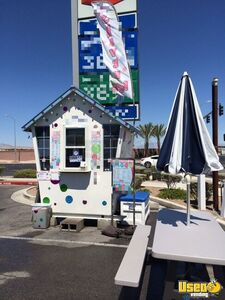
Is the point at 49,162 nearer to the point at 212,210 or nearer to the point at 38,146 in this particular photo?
the point at 38,146

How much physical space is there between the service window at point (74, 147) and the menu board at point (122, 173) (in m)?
0.97

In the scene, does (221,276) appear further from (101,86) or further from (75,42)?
(75,42)

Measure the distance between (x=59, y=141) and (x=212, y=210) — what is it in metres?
5.58

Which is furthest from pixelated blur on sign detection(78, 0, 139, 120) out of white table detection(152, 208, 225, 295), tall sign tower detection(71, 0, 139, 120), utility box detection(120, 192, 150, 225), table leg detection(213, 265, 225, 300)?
table leg detection(213, 265, 225, 300)

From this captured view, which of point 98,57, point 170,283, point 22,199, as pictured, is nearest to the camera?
point 170,283

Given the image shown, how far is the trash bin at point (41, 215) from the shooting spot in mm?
7723

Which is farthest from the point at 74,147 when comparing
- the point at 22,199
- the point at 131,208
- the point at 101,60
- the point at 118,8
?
the point at 22,199

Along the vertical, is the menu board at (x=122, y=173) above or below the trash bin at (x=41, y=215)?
above

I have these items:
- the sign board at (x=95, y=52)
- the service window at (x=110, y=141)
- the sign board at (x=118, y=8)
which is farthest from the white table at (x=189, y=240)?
the sign board at (x=118, y=8)

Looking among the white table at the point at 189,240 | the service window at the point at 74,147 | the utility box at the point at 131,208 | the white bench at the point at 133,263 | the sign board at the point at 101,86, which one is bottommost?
the utility box at the point at 131,208

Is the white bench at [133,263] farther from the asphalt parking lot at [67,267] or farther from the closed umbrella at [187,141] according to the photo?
the closed umbrella at [187,141]

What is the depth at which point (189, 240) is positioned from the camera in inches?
145

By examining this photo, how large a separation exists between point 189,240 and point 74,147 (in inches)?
188

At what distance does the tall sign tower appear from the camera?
1053 centimetres
